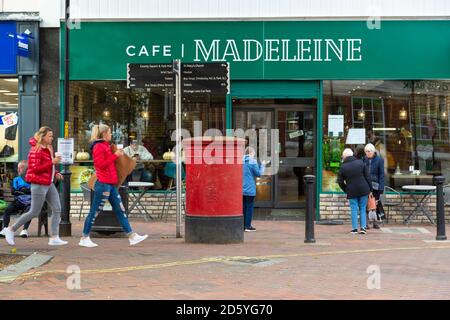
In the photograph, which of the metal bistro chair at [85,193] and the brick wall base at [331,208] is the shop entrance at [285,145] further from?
the metal bistro chair at [85,193]

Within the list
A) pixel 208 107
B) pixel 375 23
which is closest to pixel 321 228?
Answer: pixel 208 107

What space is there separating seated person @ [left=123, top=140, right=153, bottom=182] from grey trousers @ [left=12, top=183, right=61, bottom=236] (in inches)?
168

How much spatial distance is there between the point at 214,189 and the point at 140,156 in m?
4.71

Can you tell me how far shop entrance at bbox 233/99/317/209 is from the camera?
14000 mm

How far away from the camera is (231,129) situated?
13797 mm

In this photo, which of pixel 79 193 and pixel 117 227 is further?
pixel 79 193

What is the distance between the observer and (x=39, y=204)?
9.36 meters

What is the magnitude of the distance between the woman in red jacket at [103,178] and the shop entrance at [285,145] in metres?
4.99

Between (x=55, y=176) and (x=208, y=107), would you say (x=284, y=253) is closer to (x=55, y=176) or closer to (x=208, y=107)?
(x=55, y=176)

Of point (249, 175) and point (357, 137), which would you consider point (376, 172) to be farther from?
point (249, 175)

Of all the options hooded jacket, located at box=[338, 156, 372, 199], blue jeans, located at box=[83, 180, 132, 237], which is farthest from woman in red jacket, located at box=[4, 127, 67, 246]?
hooded jacket, located at box=[338, 156, 372, 199]

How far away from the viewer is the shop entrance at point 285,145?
14000 millimetres

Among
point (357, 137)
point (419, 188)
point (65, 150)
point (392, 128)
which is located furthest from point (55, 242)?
point (392, 128)
